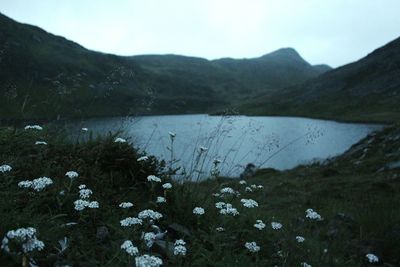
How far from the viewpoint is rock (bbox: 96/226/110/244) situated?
5.23 m

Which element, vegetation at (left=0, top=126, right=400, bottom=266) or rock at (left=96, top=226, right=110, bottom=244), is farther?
rock at (left=96, top=226, right=110, bottom=244)

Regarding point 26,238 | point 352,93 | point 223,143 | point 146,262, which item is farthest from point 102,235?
point 352,93

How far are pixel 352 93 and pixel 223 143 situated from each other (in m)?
118

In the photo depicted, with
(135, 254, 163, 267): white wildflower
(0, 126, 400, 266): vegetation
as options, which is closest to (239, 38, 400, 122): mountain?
(0, 126, 400, 266): vegetation

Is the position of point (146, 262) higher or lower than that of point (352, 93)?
lower

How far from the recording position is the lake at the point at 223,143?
9.62 meters

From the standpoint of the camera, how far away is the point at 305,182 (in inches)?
775

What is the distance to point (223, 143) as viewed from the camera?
48.1m

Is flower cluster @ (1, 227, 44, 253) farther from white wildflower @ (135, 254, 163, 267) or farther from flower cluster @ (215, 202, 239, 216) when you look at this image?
flower cluster @ (215, 202, 239, 216)

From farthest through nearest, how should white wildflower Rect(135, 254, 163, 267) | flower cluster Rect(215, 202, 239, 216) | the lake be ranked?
the lake
flower cluster Rect(215, 202, 239, 216)
white wildflower Rect(135, 254, 163, 267)

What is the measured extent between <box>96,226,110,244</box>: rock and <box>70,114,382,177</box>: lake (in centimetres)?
240

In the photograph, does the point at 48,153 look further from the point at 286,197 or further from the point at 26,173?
the point at 286,197

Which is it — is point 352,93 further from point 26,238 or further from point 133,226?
point 26,238

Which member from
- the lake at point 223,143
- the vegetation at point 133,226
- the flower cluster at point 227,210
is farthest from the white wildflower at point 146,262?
the lake at point 223,143
